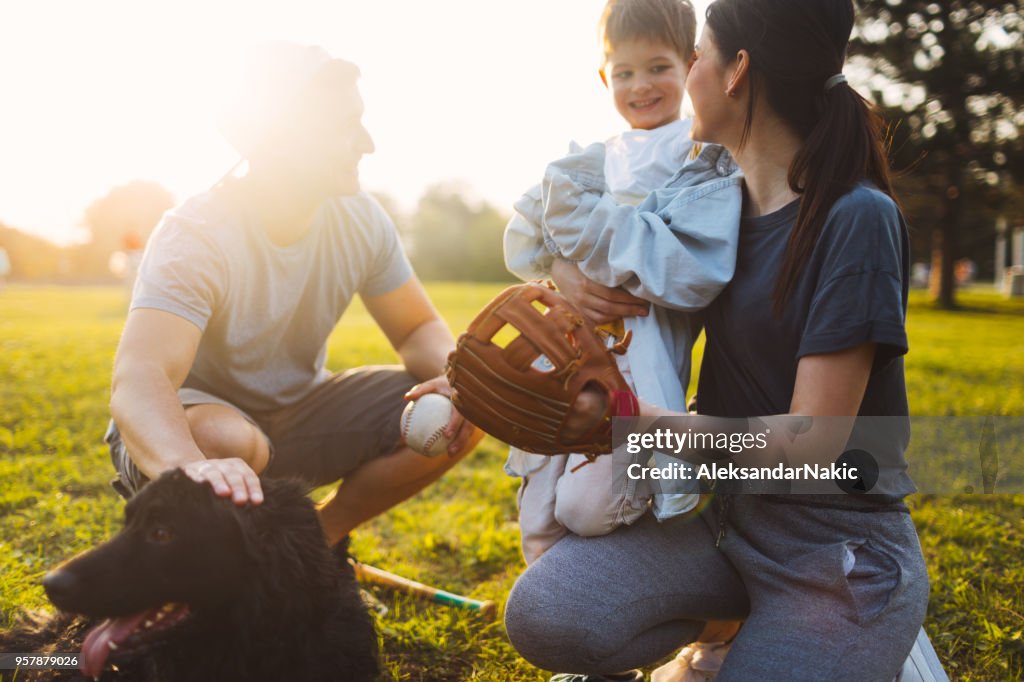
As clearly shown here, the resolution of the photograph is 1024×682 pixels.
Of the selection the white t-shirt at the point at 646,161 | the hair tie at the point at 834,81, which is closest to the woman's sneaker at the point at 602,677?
the white t-shirt at the point at 646,161

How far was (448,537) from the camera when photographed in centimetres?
417

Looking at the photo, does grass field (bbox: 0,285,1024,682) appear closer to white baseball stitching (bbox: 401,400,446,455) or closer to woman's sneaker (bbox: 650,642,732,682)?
woman's sneaker (bbox: 650,642,732,682)

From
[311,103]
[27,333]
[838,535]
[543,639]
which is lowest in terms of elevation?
[27,333]

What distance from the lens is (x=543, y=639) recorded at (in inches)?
87.2

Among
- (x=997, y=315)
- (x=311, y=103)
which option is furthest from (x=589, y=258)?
(x=997, y=315)

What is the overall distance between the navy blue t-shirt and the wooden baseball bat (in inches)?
54.2

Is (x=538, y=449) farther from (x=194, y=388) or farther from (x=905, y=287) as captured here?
(x=194, y=388)

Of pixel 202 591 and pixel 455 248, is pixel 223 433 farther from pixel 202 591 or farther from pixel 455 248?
pixel 455 248

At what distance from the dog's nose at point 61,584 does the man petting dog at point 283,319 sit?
46 cm

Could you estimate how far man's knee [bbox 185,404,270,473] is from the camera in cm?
286

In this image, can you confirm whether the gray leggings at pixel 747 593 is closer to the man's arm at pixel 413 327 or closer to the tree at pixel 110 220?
the man's arm at pixel 413 327

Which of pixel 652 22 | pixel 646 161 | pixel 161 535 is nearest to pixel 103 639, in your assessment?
pixel 161 535

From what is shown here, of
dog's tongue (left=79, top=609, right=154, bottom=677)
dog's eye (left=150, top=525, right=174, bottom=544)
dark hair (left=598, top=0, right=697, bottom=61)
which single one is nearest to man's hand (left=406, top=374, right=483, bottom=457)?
dog's eye (left=150, top=525, right=174, bottom=544)

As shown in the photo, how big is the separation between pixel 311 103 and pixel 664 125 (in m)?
1.39
